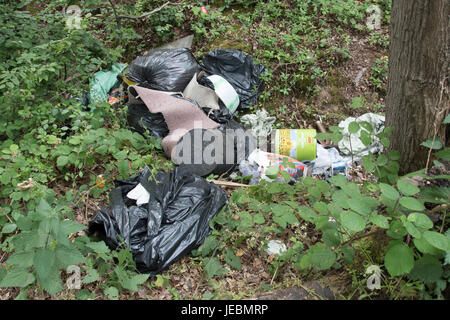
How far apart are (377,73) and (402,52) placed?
2.70 m

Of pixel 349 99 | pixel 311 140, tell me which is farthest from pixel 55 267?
pixel 349 99

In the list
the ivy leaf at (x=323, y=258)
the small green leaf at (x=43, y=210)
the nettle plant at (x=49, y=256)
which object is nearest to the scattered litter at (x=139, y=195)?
the nettle plant at (x=49, y=256)

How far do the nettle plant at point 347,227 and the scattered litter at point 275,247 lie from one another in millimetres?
34

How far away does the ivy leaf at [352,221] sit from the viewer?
1.19 m

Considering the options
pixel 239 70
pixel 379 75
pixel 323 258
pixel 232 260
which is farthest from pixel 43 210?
pixel 379 75

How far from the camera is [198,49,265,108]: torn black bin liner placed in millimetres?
3658

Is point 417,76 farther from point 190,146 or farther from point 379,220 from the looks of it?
point 190,146

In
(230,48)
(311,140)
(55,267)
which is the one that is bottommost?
(311,140)

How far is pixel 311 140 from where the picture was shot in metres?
3.11

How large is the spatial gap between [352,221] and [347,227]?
30 mm

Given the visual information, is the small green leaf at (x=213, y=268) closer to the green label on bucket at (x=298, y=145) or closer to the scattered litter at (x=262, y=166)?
the scattered litter at (x=262, y=166)

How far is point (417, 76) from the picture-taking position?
153 centimetres

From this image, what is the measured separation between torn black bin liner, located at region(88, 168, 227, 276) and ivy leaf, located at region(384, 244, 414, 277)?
1.18m
